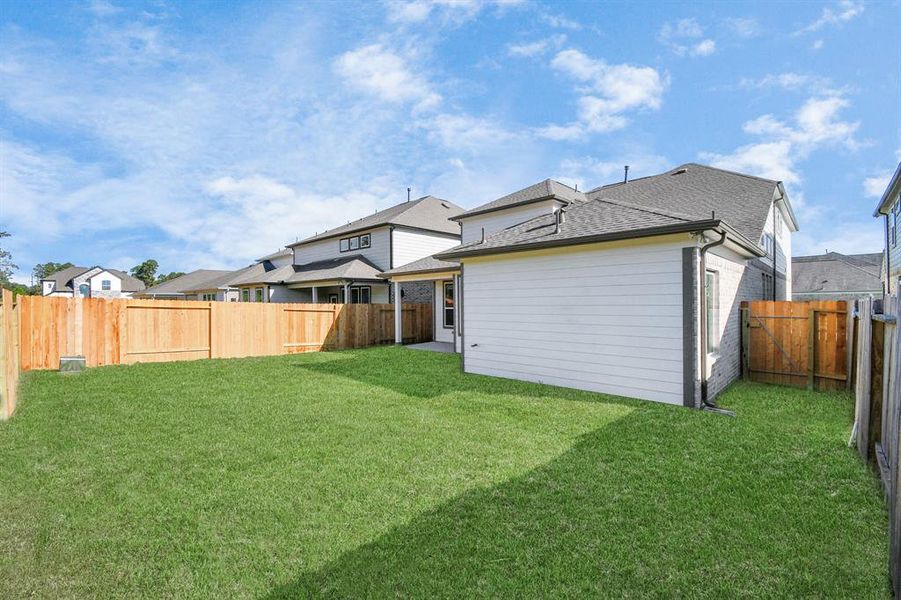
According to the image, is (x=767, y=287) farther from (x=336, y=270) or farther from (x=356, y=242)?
(x=356, y=242)

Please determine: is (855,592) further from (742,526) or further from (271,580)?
(271,580)

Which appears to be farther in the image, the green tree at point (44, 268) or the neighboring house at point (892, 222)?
the green tree at point (44, 268)

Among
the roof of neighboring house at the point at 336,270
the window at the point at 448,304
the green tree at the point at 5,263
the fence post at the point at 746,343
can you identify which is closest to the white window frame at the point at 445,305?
the window at the point at 448,304

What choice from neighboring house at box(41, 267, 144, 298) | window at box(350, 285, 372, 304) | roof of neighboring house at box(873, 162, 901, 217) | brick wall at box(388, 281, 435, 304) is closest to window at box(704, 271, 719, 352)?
roof of neighboring house at box(873, 162, 901, 217)

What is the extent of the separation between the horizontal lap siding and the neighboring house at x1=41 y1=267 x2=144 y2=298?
51.3 metres

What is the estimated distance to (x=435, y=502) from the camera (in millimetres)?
3520

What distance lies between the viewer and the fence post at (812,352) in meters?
7.95

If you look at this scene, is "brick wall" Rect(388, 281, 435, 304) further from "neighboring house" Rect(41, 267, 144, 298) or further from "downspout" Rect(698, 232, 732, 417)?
"neighboring house" Rect(41, 267, 144, 298)

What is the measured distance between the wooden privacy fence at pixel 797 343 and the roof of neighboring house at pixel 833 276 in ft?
84.2

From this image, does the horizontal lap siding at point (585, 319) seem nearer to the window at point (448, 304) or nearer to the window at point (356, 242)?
the window at point (448, 304)

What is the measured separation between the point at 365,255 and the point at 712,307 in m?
16.9

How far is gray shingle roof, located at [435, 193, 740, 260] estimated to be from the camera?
6.69 meters

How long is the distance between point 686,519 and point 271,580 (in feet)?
9.92

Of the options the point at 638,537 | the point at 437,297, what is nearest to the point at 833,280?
the point at 437,297
